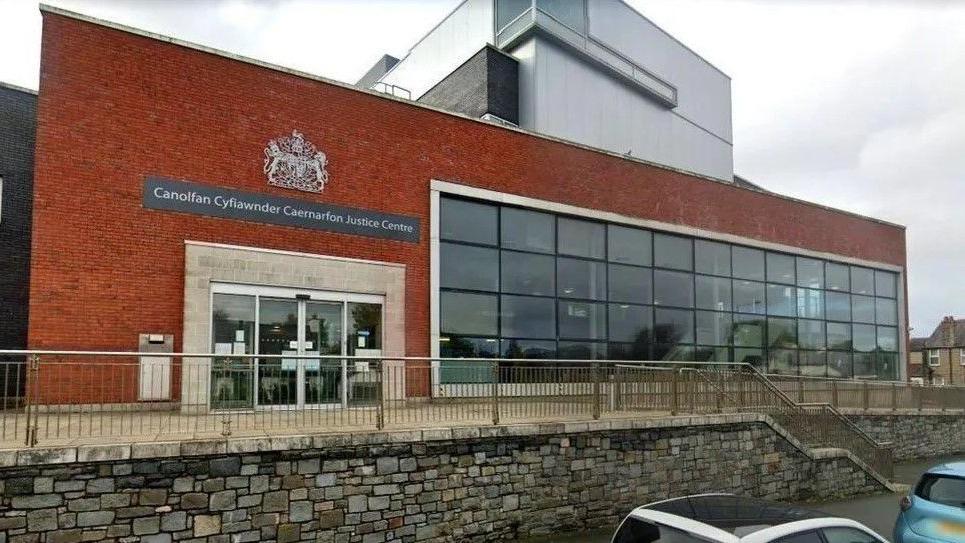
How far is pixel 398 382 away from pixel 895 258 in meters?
23.6

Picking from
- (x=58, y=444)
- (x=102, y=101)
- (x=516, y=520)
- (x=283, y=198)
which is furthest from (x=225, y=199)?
(x=516, y=520)

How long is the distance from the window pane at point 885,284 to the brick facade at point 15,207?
2647 cm

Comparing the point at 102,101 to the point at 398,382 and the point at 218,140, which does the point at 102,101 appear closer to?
the point at 218,140

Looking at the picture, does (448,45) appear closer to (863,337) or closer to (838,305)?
(838,305)

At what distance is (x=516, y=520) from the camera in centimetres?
918

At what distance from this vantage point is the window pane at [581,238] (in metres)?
16.1

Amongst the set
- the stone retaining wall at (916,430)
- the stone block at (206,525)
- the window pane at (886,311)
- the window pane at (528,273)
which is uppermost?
→ the window pane at (528,273)

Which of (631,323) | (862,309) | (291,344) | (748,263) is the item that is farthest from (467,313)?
(862,309)

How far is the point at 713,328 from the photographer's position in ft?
62.4

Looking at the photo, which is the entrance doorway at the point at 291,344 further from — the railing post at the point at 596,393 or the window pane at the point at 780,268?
the window pane at the point at 780,268

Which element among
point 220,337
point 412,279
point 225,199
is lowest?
point 220,337

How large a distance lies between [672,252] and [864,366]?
10.5 metres

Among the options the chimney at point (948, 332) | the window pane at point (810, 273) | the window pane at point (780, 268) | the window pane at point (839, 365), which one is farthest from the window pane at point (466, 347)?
the chimney at point (948, 332)

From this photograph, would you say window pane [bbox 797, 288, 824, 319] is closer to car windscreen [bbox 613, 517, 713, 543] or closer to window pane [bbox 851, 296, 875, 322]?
window pane [bbox 851, 296, 875, 322]
